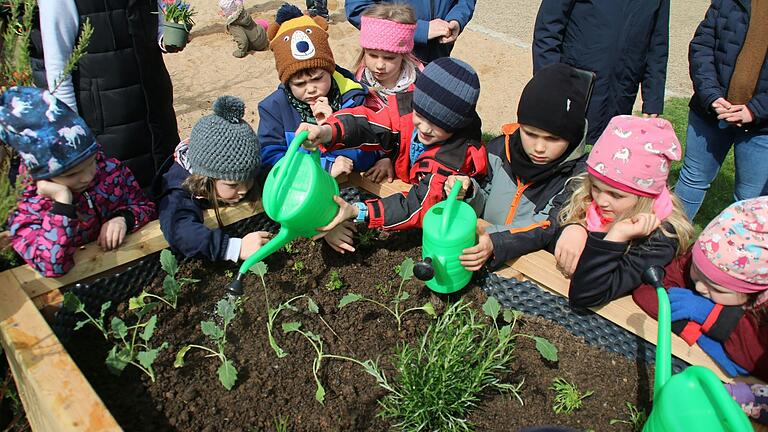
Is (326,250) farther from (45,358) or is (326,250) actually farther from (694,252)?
(694,252)

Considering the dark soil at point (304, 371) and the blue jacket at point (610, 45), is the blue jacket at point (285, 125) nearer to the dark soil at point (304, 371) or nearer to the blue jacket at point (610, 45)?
the dark soil at point (304, 371)

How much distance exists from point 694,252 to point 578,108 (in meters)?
0.61

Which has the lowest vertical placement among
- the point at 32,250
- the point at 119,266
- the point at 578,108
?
the point at 119,266

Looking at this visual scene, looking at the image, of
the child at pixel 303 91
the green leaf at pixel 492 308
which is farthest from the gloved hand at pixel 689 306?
the child at pixel 303 91

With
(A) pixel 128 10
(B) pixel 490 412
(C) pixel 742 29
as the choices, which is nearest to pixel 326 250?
(B) pixel 490 412

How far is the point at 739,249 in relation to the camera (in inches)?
63.5

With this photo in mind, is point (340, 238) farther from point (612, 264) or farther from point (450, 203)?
point (612, 264)

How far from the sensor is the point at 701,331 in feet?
5.74

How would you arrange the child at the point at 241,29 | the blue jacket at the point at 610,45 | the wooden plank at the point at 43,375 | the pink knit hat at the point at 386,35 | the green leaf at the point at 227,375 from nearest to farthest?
the wooden plank at the point at 43,375 → the green leaf at the point at 227,375 → the pink knit hat at the point at 386,35 → the blue jacket at the point at 610,45 → the child at the point at 241,29

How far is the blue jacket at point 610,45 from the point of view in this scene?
115 inches

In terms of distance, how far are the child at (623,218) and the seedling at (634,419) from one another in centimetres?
33

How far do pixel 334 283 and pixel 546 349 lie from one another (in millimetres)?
788

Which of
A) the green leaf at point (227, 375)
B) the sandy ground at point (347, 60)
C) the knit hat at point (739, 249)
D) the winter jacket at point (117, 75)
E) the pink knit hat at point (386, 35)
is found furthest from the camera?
the sandy ground at point (347, 60)

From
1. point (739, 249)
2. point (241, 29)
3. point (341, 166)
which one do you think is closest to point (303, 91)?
point (341, 166)
